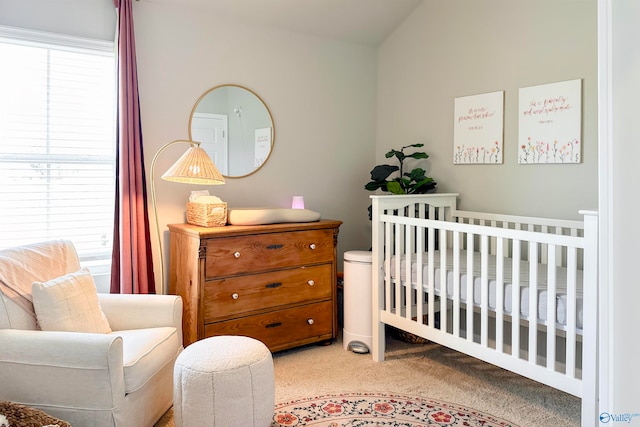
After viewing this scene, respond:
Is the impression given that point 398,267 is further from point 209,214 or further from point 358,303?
point 209,214

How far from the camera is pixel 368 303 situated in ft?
10.4

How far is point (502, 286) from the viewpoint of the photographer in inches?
92.8

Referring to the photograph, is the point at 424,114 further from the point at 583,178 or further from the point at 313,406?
the point at 313,406

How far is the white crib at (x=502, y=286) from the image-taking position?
2068 millimetres

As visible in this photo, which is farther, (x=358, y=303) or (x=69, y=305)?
(x=358, y=303)

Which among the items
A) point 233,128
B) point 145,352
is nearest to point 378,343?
point 145,352

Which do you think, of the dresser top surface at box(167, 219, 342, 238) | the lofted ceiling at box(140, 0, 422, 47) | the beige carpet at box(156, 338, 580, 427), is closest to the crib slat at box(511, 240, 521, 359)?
the beige carpet at box(156, 338, 580, 427)

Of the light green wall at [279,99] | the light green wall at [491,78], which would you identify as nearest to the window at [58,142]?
the light green wall at [279,99]

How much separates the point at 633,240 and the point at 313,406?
5.36 ft

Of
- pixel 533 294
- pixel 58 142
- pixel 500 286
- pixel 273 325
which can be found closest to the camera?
pixel 533 294

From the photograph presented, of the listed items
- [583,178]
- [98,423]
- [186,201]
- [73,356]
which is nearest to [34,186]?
[186,201]

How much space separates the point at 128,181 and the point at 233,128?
869 millimetres

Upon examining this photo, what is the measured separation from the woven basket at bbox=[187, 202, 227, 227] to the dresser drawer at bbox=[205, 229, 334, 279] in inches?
6.1

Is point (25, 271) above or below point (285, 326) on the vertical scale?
above
